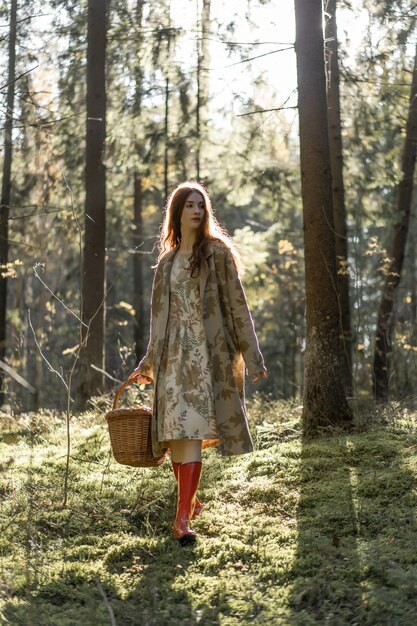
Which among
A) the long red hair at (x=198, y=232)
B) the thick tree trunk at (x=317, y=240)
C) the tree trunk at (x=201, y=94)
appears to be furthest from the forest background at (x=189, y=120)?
the long red hair at (x=198, y=232)

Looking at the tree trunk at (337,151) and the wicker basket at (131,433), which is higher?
the tree trunk at (337,151)

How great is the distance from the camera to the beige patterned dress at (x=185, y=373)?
205 inches

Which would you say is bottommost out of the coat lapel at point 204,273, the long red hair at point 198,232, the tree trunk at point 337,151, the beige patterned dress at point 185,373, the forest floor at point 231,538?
the forest floor at point 231,538

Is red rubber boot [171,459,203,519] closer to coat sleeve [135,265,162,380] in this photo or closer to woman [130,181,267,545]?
woman [130,181,267,545]

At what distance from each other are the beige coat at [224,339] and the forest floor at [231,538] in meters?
0.64

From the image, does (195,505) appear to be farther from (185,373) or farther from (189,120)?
(189,120)

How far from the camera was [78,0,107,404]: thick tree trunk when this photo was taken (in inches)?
425

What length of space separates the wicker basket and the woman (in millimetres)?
71

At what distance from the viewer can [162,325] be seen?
5.46 metres

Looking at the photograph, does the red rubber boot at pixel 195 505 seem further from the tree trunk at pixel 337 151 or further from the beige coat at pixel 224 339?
the tree trunk at pixel 337 151

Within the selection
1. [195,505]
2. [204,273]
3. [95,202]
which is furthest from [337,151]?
[195,505]

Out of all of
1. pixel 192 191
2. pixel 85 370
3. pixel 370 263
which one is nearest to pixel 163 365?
pixel 192 191

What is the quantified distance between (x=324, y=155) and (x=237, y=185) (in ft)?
19.8

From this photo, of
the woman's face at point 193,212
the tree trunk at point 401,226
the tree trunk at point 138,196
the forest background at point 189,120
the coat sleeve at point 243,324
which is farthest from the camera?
the tree trunk at point 401,226
